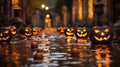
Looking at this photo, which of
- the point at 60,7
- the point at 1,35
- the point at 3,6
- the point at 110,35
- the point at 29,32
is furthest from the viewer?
the point at 60,7

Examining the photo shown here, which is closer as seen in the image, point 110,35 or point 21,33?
point 110,35

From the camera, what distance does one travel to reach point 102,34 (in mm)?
19547

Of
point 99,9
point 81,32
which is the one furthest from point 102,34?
point 99,9

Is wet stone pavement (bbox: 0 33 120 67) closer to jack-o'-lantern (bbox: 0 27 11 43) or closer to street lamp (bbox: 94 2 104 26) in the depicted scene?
jack-o'-lantern (bbox: 0 27 11 43)

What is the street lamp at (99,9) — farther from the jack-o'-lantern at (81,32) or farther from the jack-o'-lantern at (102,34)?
the jack-o'-lantern at (102,34)

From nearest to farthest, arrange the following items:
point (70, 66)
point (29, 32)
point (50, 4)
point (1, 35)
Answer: point (70, 66) < point (1, 35) < point (29, 32) < point (50, 4)

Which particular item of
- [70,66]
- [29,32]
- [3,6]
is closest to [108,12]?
[29,32]

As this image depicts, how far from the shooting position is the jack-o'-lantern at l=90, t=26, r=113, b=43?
766 inches

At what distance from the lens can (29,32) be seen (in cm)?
3228

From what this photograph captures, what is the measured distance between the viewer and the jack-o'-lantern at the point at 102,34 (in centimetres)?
1947

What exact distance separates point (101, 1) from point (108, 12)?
128 centimetres

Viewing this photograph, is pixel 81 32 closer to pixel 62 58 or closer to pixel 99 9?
pixel 99 9

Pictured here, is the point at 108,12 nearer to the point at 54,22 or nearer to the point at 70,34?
the point at 70,34

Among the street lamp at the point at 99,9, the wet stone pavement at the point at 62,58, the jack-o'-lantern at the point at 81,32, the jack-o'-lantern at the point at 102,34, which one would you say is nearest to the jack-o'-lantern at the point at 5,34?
the wet stone pavement at the point at 62,58
